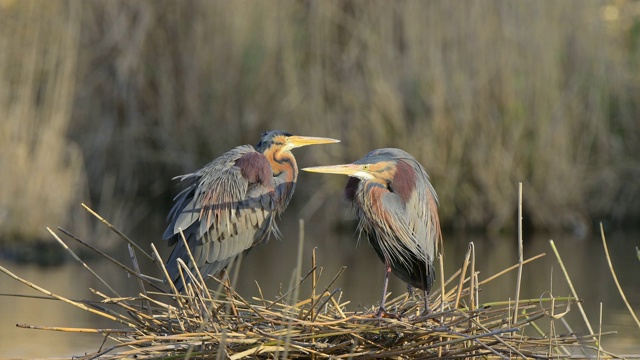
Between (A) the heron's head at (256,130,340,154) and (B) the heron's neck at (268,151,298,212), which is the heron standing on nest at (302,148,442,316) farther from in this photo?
(A) the heron's head at (256,130,340,154)

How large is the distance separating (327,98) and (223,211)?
18.7 ft

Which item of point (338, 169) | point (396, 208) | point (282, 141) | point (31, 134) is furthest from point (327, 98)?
point (338, 169)

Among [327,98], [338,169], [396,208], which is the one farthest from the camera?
[327,98]

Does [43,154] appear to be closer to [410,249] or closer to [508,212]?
[508,212]

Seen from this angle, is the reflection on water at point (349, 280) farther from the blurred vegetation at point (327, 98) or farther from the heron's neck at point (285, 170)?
the heron's neck at point (285, 170)

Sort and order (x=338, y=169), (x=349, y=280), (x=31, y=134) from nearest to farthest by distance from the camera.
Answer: (x=338, y=169), (x=349, y=280), (x=31, y=134)

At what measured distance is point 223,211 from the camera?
20.1ft

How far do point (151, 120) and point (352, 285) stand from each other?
14.9 feet

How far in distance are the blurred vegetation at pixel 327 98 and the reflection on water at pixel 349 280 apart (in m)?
0.57

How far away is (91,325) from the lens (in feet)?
23.0

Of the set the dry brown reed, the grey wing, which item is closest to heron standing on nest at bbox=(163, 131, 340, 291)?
the grey wing

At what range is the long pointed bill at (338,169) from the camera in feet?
15.1

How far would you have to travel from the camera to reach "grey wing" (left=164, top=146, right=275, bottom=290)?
5.93 m

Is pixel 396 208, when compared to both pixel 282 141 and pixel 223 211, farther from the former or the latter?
pixel 282 141
